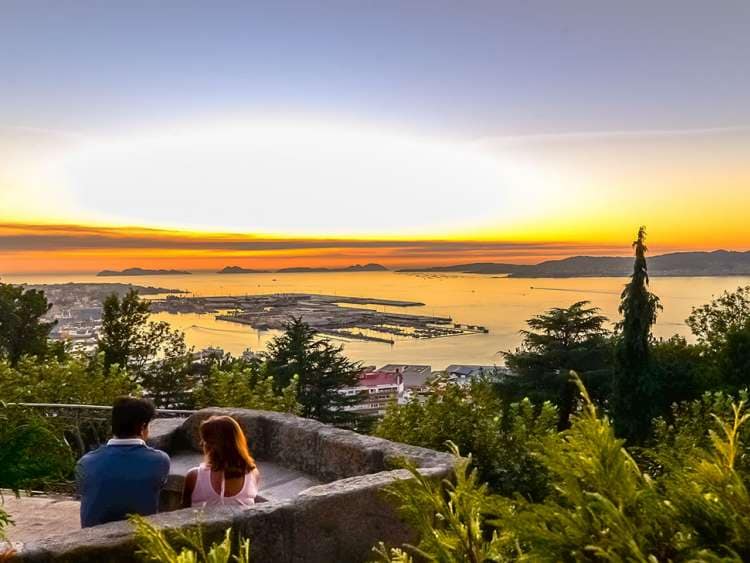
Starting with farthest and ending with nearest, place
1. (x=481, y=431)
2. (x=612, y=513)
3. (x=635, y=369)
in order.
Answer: (x=635, y=369) → (x=481, y=431) → (x=612, y=513)

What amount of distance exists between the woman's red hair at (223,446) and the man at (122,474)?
0.28 metres

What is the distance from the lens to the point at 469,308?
83062 millimetres

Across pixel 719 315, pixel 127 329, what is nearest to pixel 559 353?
pixel 719 315

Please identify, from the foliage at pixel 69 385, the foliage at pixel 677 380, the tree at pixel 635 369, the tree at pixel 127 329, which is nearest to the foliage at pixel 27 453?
the foliage at pixel 69 385

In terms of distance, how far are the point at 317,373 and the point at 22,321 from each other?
16.5 meters

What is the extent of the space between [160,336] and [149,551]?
3070cm

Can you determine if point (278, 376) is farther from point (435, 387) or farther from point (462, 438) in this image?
point (462, 438)

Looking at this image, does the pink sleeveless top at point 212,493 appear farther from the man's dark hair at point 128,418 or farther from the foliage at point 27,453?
the foliage at point 27,453

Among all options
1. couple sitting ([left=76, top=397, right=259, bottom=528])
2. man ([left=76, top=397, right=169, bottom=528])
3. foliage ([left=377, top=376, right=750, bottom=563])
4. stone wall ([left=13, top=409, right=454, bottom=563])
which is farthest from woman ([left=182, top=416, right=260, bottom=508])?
foliage ([left=377, top=376, right=750, bottom=563])

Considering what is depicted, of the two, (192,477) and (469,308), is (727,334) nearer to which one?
(192,477)

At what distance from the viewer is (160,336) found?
3058 cm

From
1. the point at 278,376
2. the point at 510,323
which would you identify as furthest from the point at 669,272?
the point at 278,376

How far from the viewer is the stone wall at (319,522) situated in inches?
120

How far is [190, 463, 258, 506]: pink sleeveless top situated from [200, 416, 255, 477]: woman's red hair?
58 millimetres
